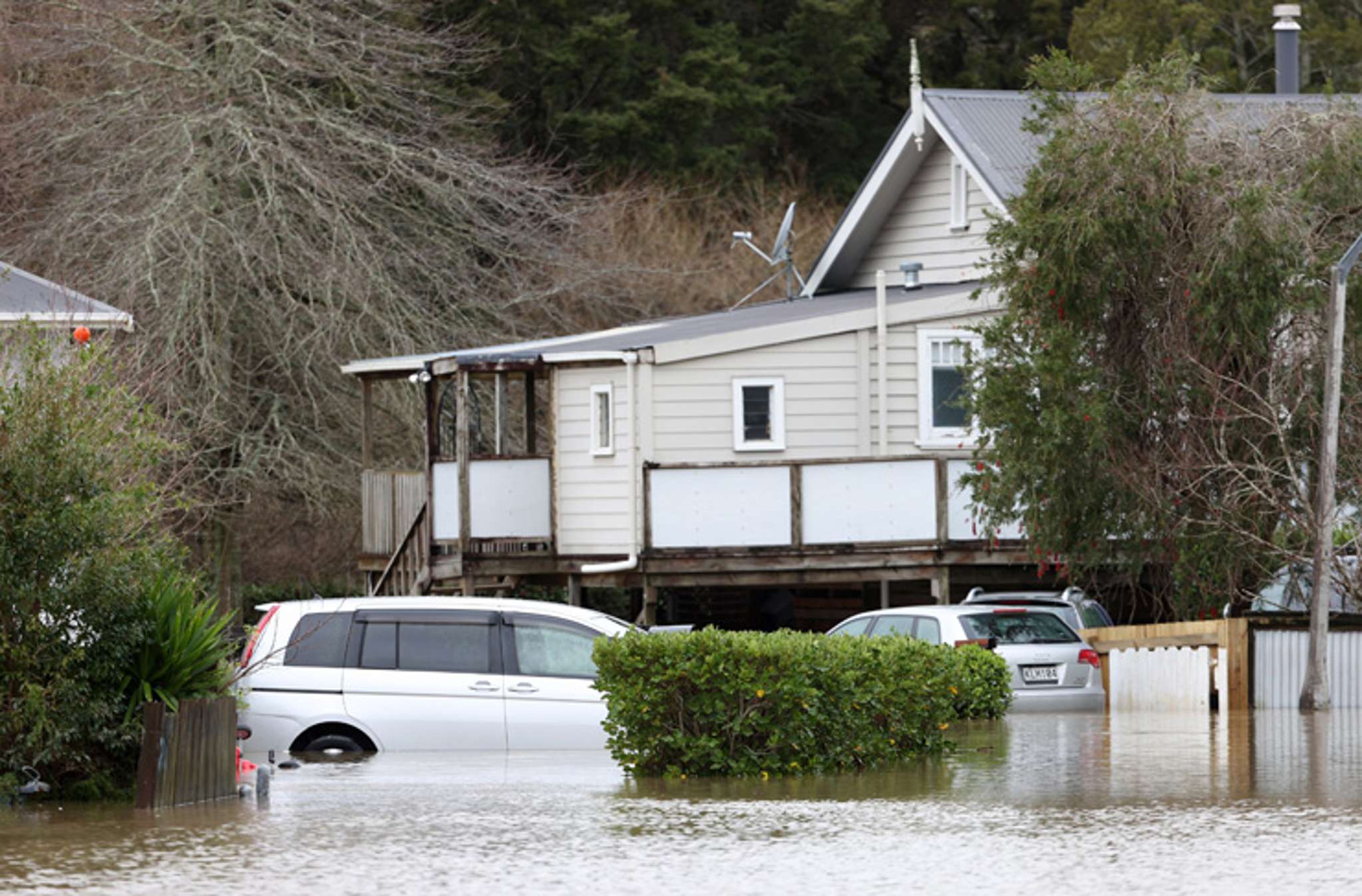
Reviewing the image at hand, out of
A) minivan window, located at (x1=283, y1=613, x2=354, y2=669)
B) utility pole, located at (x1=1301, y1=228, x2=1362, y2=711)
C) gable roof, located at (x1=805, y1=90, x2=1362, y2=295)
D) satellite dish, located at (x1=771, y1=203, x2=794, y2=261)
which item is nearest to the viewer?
minivan window, located at (x1=283, y1=613, x2=354, y2=669)

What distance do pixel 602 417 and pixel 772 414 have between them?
224cm

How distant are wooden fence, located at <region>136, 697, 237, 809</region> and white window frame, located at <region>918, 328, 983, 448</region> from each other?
18486mm

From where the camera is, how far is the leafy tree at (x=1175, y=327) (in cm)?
2364

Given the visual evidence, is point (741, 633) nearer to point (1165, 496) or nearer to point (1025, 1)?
point (1165, 496)

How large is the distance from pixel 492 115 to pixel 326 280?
12623 millimetres

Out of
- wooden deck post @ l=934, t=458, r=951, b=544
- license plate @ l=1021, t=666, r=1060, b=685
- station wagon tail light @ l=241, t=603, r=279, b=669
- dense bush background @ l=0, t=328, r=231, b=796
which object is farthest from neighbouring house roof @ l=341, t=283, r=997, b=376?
dense bush background @ l=0, t=328, r=231, b=796

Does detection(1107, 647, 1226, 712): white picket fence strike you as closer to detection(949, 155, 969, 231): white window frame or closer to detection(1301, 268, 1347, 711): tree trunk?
detection(1301, 268, 1347, 711): tree trunk

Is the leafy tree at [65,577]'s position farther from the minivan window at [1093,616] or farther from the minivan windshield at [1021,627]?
the minivan window at [1093,616]

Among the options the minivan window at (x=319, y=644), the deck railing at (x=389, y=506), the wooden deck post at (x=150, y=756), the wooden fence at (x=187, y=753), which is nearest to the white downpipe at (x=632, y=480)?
the deck railing at (x=389, y=506)

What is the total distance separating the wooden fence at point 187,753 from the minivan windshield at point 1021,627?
11.1 m

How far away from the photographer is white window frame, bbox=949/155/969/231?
34656 mm

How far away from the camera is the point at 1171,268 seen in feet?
78.7

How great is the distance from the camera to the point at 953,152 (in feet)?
113

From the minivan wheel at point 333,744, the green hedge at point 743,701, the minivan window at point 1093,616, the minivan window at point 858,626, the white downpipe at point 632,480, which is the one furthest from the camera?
the white downpipe at point 632,480
